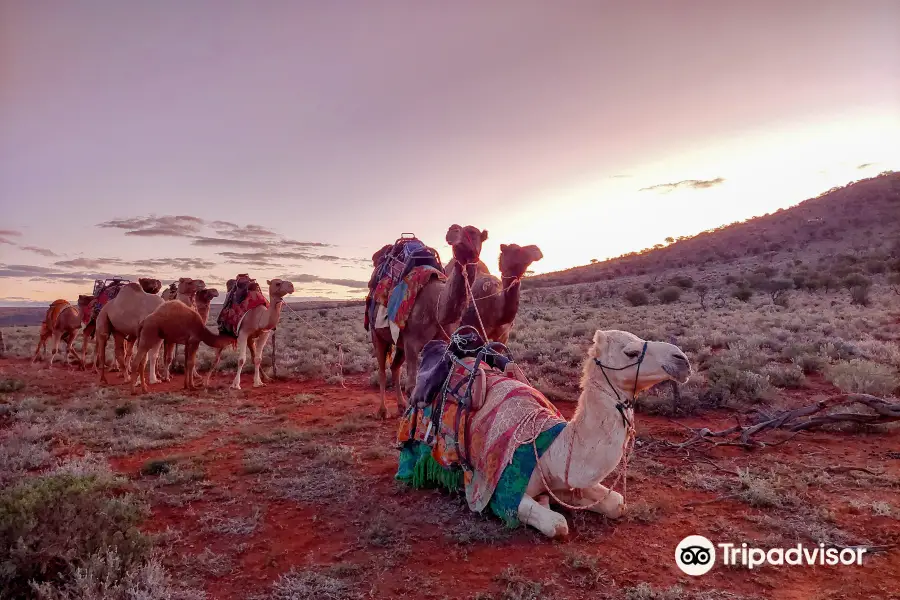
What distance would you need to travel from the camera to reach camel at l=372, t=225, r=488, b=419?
20.5 feet

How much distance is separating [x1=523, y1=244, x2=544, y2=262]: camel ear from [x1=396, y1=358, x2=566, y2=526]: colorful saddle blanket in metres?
2.09

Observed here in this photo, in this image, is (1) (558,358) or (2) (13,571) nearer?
(2) (13,571)

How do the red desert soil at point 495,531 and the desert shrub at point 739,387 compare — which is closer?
the red desert soil at point 495,531

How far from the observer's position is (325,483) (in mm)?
6098

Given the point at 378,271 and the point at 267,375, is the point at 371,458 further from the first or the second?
the point at 267,375

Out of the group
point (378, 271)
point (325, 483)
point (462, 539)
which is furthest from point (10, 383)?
point (462, 539)

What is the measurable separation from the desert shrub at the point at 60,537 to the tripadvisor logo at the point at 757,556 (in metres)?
4.29

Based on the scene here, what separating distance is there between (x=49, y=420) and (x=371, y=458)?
6.62m

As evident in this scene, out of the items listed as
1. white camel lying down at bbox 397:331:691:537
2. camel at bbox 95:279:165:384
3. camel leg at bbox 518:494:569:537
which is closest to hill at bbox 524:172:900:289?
white camel lying down at bbox 397:331:691:537

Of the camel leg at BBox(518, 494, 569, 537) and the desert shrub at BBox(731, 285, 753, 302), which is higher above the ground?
the desert shrub at BBox(731, 285, 753, 302)

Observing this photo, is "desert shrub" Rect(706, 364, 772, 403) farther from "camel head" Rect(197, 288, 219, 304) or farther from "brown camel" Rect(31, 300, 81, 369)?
"brown camel" Rect(31, 300, 81, 369)

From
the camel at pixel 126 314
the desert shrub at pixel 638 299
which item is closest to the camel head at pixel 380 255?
the camel at pixel 126 314

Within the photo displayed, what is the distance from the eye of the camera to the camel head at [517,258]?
7.07 meters

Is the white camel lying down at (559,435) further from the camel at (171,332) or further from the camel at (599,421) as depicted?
the camel at (171,332)
